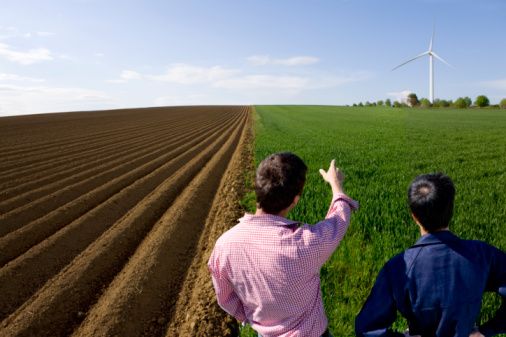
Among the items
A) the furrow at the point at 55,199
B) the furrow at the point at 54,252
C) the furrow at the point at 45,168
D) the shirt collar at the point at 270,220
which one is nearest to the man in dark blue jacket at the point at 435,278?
the shirt collar at the point at 270,220

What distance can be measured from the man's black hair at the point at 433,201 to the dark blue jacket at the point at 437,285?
0.26 ft

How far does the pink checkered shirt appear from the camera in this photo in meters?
2.29

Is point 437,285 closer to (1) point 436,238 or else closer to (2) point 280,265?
(1) point 436,238

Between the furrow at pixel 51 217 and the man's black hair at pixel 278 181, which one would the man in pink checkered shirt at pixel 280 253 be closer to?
the man's black hair at pixel 278 181

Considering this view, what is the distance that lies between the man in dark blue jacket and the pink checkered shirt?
32 cm

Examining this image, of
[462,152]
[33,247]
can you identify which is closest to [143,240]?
[33,247]

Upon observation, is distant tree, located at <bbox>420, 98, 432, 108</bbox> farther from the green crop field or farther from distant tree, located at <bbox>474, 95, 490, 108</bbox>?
the green crop field

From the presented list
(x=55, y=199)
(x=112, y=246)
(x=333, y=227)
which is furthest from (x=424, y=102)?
(x=333, y=227)

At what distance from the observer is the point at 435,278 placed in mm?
2225

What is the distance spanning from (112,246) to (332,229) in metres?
5.86

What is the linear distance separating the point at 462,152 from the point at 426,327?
53.0 feet

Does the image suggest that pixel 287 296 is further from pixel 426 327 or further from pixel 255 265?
pixel 426 327

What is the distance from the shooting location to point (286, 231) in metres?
2.31

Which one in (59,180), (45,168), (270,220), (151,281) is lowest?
(151,281)
